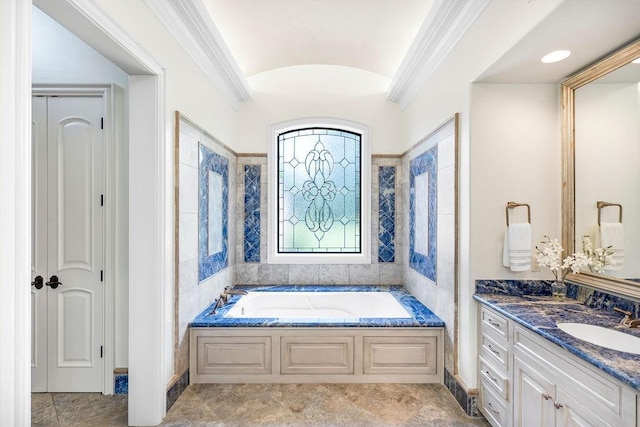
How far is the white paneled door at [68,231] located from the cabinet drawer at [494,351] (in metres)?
2.63

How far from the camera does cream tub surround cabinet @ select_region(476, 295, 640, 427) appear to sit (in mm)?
1282

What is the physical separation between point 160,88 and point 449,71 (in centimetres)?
200

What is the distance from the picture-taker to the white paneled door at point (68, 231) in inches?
100

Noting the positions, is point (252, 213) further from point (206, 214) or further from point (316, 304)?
point (316, 304)

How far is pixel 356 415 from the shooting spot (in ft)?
7.65

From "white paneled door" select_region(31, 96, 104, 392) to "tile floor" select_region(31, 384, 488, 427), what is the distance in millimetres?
255

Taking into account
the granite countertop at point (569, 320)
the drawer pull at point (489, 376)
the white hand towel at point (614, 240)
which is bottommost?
the drawer pull at point (489, 376)

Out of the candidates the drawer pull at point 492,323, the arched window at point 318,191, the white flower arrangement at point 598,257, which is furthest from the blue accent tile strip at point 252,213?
the white flower arrangement at point 598,257

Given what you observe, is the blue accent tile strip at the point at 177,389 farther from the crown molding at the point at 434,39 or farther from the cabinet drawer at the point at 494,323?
the crown molding at the point at 434,39

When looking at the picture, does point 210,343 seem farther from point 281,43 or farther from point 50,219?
point 281,43

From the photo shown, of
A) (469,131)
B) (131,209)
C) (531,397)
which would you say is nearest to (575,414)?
(531,397)

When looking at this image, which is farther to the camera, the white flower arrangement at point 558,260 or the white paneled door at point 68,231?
the white paneled door at point 68,231

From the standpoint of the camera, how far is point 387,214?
4016 mm

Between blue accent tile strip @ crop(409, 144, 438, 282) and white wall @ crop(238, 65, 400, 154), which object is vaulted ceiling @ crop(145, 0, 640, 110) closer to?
white wall @ crop(238, 65, 400, 154)
